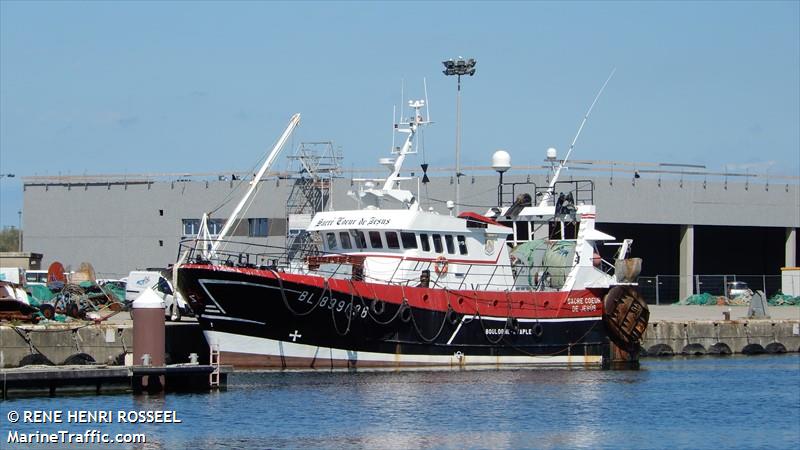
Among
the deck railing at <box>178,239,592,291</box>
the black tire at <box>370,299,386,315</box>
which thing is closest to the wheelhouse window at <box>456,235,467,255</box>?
the deck railing at <box>178,239,592,291</box>

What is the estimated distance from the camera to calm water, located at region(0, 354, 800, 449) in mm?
24281

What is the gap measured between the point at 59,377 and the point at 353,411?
600 cm

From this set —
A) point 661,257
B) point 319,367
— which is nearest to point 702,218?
point 661,257

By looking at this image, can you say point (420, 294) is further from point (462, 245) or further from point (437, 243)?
point (462, 245)

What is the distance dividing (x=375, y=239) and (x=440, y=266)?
1.82 m

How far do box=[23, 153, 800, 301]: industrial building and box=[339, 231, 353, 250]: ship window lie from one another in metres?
19.5

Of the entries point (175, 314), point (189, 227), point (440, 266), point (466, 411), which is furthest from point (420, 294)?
point (189, 227)

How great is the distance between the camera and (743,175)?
2324 inches

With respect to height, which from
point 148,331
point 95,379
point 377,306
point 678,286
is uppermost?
point 678,286

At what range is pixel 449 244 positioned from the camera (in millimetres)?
34938

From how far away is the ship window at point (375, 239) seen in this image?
34344 millimetres

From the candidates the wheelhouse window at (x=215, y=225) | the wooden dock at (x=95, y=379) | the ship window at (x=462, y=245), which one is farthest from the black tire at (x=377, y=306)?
the wheelhouse window at (x=215, y=225)

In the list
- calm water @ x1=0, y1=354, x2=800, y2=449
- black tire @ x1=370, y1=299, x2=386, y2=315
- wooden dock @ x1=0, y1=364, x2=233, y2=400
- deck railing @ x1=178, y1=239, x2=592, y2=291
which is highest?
deck railing @ x1=178, y1=239, x2=592, y2=291

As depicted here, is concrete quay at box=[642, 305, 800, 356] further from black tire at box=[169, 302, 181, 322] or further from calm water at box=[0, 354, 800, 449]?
black tire at box=[169, 302, 181, 322]
